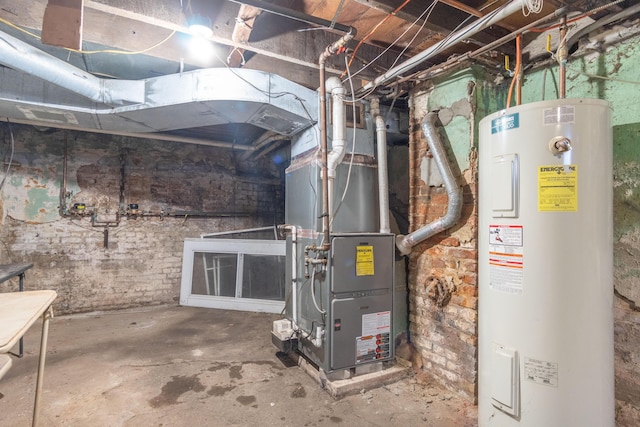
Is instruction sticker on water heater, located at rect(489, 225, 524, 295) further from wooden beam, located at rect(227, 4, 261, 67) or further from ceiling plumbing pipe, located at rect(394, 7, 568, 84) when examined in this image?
wooden beam, located at rect(227, 4, 261, 67)

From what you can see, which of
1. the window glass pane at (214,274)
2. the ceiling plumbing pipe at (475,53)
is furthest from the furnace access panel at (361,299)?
the window glass pane at (214,274)

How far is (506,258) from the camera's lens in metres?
1.46

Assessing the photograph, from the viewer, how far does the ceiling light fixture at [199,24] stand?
1734 mm

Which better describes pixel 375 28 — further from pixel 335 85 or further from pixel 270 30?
pixel 270 30

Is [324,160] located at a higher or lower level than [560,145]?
higher

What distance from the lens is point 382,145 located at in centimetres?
258

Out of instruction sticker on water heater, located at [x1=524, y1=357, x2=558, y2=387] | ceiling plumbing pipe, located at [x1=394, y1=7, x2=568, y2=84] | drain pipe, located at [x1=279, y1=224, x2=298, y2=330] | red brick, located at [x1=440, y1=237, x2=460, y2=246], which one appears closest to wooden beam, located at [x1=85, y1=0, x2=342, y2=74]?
ceiling plumbing pipe, located at [x1=394, y1=7, x2=568, y2=84]

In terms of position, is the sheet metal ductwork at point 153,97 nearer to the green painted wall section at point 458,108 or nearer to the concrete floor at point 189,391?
the green painted wall section at point 458,108

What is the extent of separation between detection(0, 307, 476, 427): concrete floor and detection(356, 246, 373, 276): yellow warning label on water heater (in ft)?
2.80

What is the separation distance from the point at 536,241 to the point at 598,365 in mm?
564

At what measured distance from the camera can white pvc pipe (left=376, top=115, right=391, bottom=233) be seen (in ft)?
8.30

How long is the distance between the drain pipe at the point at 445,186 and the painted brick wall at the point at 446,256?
84 millimetres

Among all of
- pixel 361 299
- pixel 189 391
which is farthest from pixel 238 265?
pixel 361 299

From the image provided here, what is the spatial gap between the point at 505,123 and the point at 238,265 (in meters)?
3.71
